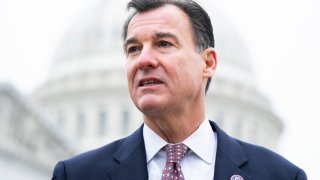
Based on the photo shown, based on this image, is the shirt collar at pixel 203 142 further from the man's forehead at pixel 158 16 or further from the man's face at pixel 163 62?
the man's forehead at pixel 158 16

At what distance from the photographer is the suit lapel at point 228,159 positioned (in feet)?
15.3

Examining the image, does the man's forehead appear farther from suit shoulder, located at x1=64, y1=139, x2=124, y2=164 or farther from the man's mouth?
suit shoulder, located at x1=64, y1=139, x2=124, y2=164

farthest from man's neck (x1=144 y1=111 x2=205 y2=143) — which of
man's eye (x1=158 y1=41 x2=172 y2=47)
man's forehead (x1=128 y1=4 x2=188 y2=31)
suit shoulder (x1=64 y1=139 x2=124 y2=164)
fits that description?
man's forehead (x1=128 y1=4 x2=188 y2=31)

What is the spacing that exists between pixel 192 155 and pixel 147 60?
47 centimetres

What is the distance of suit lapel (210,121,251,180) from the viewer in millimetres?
4676

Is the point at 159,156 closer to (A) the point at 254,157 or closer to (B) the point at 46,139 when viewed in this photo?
(A) the point at 254,157

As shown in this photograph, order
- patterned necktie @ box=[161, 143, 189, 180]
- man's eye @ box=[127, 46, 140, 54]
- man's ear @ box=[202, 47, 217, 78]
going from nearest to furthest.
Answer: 1. patterned necktie @ box=[161, 143, 189, 180]
2. man's eye @ box=[127, 46, 140, 54]
3. man's ear @ box=[202, 47, 217, 78]

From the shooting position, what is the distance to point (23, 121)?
154 feet

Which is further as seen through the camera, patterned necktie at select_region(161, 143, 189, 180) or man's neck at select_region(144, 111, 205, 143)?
man's neck at select_region(144, 111, 205, 143)

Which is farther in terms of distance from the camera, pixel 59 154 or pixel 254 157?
pixel 59 154

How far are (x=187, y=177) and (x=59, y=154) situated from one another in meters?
45.5

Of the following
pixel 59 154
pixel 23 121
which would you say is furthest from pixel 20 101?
pixel 59 154

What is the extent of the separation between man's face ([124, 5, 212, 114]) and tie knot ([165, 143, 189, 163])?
16cm

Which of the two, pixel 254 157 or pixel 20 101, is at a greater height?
pixel 254 157
